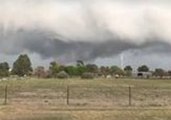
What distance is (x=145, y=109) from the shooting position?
3306 centimetres

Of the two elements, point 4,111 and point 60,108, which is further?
point 60,108

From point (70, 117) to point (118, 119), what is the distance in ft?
10.6

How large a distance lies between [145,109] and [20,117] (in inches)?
380

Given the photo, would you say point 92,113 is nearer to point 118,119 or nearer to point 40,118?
point 118,119

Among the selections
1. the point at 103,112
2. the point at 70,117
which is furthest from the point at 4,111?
the point at 103,112

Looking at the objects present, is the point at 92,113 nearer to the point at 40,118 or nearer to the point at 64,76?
the point at 40,118

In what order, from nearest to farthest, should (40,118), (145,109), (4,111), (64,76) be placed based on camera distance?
(40,118)
(4,111)
(145,109)
(64,76)

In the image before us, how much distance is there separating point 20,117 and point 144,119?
833 centimetres

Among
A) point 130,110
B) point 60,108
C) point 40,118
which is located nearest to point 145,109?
point 130,110

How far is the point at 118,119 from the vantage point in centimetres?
2975

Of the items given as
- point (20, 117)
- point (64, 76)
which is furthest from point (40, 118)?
point (64, 76)

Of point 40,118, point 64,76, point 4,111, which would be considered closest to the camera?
point 40,118

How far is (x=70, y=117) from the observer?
29438mm

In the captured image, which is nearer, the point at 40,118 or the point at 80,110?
the point at 40,118
